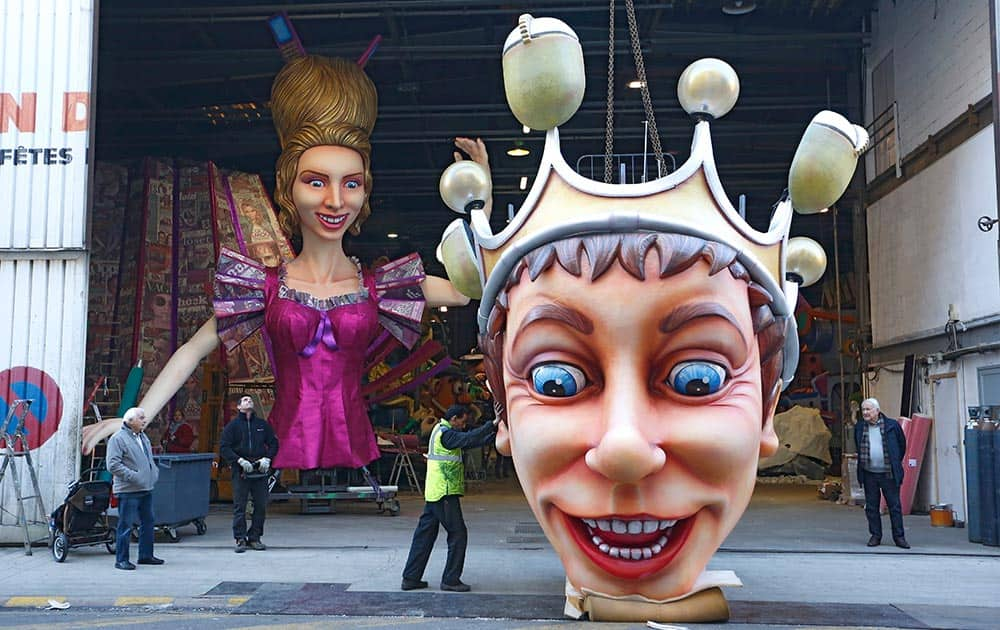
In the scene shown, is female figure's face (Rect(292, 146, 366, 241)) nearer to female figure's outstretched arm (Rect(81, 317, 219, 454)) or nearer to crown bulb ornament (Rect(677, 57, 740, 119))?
female figure's outstretched arm (Rect(81, 317, 219, 454))

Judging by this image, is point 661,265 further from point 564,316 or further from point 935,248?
point 935,248

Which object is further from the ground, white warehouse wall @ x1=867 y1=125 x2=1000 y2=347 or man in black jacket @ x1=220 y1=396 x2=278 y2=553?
white warehouse wall @ x1=867 y1=125 x2=1000 y2=347

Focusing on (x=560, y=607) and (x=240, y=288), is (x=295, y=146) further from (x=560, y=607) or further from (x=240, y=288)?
(x=560, y=607)

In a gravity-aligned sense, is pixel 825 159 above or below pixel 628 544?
above

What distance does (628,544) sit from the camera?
6133mm

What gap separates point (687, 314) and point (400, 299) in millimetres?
7712

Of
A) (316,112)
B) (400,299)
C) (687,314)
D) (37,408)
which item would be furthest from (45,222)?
(687,314)

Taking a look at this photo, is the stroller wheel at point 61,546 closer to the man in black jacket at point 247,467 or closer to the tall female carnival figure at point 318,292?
the man in black jacket at point 247,467

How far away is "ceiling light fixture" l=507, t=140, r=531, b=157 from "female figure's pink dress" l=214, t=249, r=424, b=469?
248 inches

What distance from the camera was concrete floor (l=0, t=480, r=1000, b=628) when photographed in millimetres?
7000

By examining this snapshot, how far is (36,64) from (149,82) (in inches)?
248

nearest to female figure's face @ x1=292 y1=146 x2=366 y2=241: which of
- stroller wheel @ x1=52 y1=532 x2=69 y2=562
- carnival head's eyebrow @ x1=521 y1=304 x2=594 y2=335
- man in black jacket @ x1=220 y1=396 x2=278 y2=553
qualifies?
man in black jacket @ x1=220 y1=396 x2=278 y2=553

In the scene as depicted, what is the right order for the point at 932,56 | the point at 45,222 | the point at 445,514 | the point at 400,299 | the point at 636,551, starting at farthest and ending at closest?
1. the point at 400,299
2. the point at 932,56
3. the point at 45,222
4. the point at 445,514
5. the point at 636,551

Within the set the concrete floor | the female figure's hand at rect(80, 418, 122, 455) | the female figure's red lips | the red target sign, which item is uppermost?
the female figure's red lips
